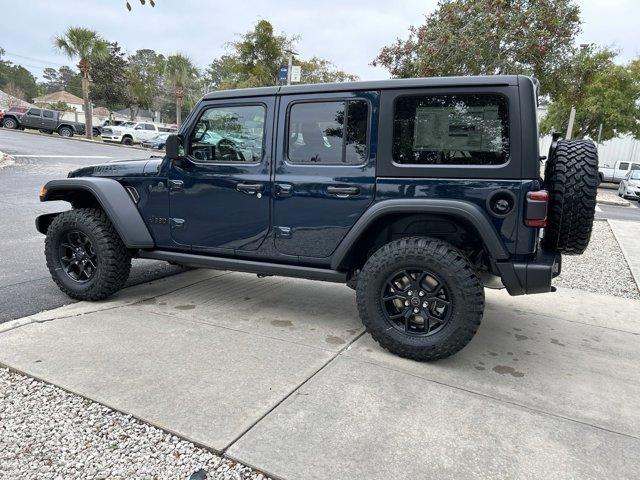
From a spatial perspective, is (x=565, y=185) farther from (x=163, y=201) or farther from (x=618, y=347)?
(x=163, y=201)

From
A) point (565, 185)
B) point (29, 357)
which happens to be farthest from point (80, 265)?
point (565, 185)

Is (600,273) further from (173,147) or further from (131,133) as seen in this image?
(131,133)

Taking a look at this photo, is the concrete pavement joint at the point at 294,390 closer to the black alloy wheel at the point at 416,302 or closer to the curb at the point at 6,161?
the black alloy wheel at the point at 416,302

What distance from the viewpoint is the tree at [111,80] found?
48969 mm

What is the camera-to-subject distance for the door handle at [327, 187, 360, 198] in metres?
3.24

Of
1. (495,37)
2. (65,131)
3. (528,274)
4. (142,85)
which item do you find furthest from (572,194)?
(142,85)

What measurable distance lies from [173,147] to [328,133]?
130 centimetres

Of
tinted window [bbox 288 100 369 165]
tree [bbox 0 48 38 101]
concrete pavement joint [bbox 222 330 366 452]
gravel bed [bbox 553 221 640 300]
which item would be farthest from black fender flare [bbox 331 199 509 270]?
tree [bbox 0 48 38 101]

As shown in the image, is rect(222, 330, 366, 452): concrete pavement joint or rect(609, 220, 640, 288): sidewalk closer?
rect(222, 330, 366, 452): concrete pavement joint

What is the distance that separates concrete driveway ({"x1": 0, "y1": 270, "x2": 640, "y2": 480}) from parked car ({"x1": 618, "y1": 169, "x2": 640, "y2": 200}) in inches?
686

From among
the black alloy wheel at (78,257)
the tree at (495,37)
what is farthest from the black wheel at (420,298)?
the tree at (495,37)

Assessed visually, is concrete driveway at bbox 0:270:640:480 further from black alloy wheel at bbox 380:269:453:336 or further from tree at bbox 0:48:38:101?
tree at bbox 0:48:38:101

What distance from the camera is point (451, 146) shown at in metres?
3.03

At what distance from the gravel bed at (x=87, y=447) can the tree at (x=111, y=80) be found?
53884 millimetres
